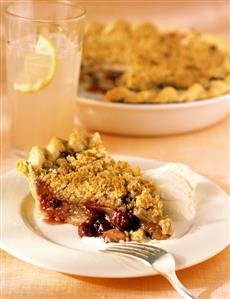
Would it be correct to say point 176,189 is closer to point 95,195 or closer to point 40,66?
point 95,195

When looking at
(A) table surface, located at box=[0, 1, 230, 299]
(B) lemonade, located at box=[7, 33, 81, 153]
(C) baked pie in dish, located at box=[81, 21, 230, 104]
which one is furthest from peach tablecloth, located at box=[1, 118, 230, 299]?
(C) baked pie in dish, located at box=[81, 21, 230, 104]

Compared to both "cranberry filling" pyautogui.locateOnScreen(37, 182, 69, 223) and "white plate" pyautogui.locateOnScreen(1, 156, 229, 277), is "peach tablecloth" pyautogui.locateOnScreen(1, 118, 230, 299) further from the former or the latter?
"cranberry filling" pyautogui.locateOnScreen(37, 182, 69, 223)

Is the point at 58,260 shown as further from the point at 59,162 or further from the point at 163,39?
the point at 163,39

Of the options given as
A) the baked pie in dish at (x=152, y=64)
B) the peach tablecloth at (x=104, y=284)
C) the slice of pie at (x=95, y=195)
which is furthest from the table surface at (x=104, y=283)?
the baked pie in dish at (x=152, y=64)

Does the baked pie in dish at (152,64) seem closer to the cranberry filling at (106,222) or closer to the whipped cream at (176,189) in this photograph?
the whipped cream at (176,189)

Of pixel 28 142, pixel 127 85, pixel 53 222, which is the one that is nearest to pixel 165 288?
pixel 53 222

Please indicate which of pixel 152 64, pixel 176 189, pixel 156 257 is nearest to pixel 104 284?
pixel 156 257
